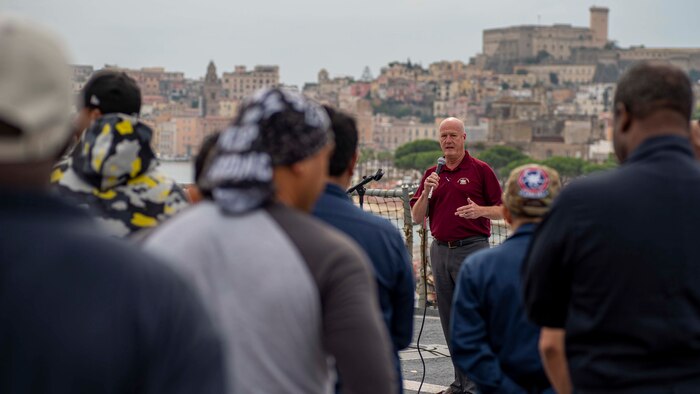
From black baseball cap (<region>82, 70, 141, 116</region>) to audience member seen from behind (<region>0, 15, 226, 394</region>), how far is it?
177cm

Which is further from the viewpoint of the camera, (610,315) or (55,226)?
(610,315)

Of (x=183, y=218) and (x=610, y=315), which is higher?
(x=183, y=218)

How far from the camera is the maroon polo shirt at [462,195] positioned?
566 centimetres

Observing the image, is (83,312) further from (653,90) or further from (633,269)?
(653,90)

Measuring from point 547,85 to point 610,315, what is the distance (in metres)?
146

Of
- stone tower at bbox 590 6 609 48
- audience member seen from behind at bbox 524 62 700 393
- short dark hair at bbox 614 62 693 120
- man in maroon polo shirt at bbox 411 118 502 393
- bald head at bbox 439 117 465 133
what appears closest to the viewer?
audience member seen from behind at bbox 524 62 700 393

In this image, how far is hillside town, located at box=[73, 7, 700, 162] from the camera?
124m

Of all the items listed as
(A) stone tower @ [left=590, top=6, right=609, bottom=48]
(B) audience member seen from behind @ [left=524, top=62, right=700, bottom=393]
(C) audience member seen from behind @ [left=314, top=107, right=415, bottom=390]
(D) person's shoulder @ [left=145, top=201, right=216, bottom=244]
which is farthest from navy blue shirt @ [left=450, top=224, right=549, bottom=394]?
(A) stone tower @ [left=590, top=6, right=609, bottom=48]

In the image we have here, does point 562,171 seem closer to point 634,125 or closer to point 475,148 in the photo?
point 475,148

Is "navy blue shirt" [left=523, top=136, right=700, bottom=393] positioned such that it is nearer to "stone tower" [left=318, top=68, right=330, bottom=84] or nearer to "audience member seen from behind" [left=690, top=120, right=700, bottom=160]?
"audience member seen from behind" [left=690, top=120, right=700, bottom=160]

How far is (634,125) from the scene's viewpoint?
248 centimetres

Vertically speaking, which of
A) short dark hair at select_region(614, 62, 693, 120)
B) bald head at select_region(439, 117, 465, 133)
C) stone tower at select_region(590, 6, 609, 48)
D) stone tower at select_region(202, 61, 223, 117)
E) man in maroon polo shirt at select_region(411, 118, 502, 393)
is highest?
short dark hair at select_region(614, 62, 693, 120)

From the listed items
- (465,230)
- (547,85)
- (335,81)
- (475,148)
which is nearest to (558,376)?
(465,230)

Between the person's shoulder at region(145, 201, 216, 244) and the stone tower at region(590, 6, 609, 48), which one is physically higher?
the person's shoulder at region(145, 201, 216, 244)
